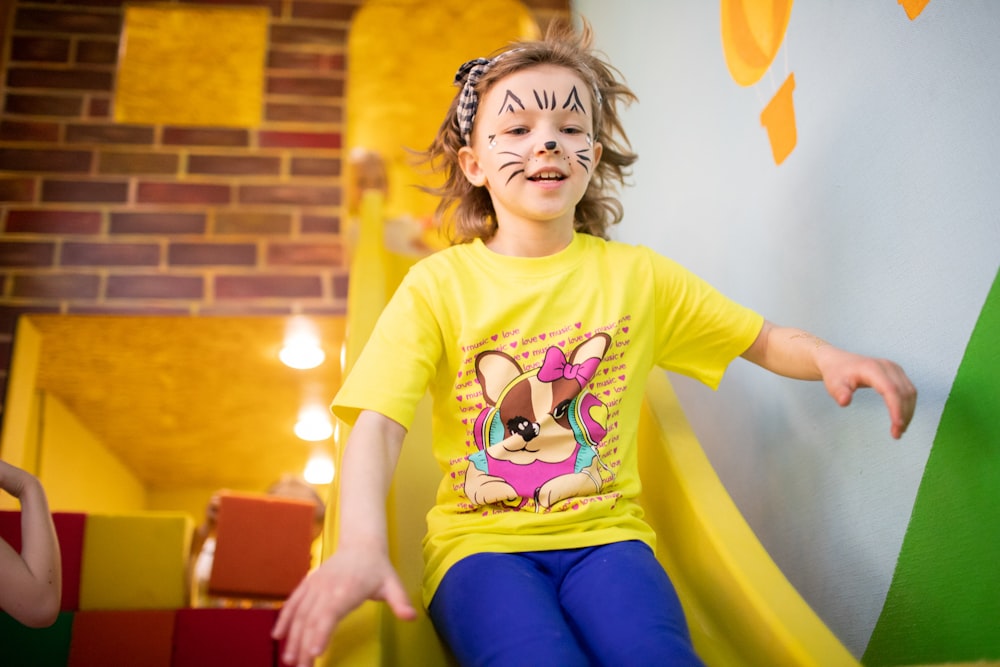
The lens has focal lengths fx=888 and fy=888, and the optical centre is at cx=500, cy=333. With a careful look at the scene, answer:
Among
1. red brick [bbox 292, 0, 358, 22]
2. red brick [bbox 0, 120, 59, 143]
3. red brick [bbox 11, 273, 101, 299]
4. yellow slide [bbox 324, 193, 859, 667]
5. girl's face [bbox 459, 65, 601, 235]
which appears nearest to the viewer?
yellow slide [bbox 324, 193, 859, 667]

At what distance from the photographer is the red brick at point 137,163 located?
2.59 m

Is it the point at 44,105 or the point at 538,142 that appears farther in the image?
the point at 44,105

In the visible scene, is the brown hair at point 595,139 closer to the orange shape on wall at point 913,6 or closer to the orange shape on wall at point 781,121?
the orange shape on wall at point 781,121

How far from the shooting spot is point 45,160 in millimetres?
2572

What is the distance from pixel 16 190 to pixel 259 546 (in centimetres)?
149

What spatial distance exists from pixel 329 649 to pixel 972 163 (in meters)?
0.78

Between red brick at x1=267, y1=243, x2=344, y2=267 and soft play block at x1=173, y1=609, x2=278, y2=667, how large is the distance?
1.37 metres

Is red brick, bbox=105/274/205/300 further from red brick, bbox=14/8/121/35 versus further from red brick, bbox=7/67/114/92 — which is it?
red brick, bbox=14/8/121/35

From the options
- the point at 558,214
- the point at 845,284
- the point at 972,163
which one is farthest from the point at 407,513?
the point at 972,163

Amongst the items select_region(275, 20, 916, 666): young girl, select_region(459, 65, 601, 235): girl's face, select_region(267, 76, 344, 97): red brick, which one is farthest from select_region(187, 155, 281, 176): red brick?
select_region(459, 65, 601, 235): girl's face

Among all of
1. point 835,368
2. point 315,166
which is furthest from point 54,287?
point 835,368

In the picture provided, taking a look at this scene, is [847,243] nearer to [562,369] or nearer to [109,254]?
[562,369]

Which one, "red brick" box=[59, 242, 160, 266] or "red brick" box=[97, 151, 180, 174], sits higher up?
"red brick" box=[97, 151, 180, 174]

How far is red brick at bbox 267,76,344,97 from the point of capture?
8.95 feet
